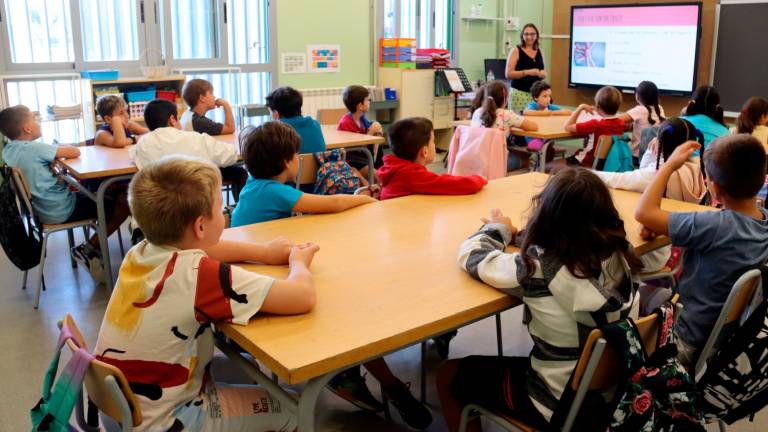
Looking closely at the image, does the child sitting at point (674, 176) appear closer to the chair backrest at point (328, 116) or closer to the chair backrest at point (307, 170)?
the chair backrest at point (307, 170)

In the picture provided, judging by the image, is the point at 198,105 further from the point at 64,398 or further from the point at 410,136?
the point at 64,398

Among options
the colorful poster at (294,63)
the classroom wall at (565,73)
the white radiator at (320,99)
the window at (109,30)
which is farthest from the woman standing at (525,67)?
the window at (109,30)

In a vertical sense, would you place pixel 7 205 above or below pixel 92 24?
below

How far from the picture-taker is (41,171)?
3574 millimetres

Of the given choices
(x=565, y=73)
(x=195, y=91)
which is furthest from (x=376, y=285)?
(x=565, y=73)

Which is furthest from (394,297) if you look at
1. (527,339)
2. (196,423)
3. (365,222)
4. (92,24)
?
(92,24)

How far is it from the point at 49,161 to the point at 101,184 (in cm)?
44

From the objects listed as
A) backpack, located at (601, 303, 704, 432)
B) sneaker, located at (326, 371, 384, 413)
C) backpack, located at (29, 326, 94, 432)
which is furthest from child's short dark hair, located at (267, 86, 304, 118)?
backpack, located at (601, 303, 704, 432)

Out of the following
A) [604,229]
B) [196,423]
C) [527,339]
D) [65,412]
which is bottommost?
[527,339]

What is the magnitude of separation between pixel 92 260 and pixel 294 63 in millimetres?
3667

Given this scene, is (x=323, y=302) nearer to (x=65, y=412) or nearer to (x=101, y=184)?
(x=65, y=412)

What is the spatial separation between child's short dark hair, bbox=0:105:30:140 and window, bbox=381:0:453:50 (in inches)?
181

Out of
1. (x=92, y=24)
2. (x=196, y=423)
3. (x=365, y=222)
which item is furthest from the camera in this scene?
(x=92, y=24)

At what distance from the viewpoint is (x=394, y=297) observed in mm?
1623
